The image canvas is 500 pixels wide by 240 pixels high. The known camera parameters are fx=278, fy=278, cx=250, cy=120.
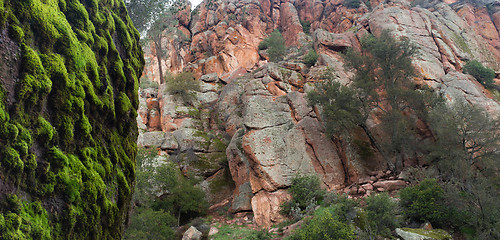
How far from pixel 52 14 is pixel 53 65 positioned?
1.43 metres

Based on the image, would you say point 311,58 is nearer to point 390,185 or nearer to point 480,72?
point 480,72

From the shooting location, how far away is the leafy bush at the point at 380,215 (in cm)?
1267

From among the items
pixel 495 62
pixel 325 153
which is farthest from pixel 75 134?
pixel 495 62

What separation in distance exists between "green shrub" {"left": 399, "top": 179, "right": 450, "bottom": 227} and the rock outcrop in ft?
11.5

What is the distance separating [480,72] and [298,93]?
1784 centimetres

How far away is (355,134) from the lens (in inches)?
901

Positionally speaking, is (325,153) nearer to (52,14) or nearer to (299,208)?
(299,208)

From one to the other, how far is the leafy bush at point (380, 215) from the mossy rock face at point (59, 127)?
10547mm

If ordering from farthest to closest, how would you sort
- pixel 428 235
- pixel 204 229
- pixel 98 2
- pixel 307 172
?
pixel 307 172, pixel 204 229, pixel 428 235, pixel 98 2

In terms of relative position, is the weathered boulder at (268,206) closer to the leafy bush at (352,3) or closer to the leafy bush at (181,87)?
the leafy bush at (181,87)

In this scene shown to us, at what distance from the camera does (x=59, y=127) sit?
6129mm

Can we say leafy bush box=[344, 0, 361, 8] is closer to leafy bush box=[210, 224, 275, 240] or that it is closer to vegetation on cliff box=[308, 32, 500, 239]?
vegetation on cliff box=[308, 32, 500, 239]

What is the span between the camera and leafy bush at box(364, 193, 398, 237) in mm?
12672

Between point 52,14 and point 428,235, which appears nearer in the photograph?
point 52,14
